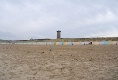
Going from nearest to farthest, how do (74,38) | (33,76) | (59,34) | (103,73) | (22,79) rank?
(22,79)
(33,76)
(103,73)
(74,38)
(59,34)

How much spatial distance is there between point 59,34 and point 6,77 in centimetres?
7984

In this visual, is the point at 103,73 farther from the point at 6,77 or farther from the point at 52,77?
the point at 6,77

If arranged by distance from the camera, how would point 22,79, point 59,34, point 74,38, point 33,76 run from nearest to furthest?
point 22,79 < point 33,76 < point 74,38 < point 59,34

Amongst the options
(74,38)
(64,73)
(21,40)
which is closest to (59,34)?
(74,38)

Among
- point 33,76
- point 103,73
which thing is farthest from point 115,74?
point 33,76

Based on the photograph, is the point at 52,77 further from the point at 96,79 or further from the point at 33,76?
the point at 96,79

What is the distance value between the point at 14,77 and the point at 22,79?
580 mm

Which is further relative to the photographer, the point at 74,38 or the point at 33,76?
the point at 74,38

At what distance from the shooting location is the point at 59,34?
293 ft

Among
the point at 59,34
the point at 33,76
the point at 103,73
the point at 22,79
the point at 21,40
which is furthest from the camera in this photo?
the point at 21,40

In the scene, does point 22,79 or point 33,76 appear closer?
point 22,79

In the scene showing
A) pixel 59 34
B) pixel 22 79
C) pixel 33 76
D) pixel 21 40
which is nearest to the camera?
pixel 22 79

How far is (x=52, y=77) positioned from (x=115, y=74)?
2972 mm

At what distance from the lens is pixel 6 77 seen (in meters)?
9.48
